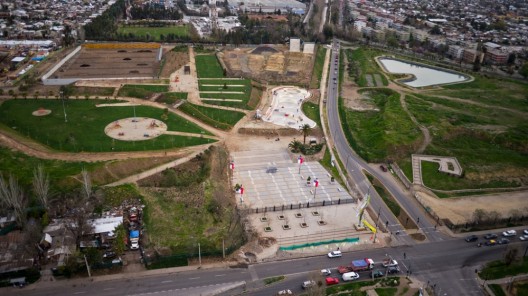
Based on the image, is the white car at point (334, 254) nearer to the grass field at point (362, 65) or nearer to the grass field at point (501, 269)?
the grass field at point (501, 269)

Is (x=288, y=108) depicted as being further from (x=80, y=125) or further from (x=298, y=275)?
(x=298, y=275)

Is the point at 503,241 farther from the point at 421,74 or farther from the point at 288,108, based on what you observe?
the point at 421,74

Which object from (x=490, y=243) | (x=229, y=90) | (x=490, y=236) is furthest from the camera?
(x=229, y=90)

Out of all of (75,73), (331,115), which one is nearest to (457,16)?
(331,115)

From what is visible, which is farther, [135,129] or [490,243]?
[135,129]

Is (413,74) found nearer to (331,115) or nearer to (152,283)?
(331,115)

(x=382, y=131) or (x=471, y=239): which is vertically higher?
(x=382, y=131)

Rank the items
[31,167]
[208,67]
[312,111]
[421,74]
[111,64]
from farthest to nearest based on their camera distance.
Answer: [421,74]
[208,67]
[111,64]
[312,111]
[31,167]

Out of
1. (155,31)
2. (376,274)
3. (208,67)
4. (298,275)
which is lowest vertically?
(298,275)

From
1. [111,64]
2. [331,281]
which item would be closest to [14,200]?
[331,281]
